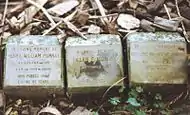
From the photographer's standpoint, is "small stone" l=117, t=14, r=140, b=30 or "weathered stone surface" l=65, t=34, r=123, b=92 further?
"small stone" l=117, t=14, r=140, b=30

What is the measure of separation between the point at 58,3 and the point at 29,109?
0.50 metres

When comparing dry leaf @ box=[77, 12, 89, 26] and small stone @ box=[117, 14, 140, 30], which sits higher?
dry leaf @ box=[77, 12, 89, 26]

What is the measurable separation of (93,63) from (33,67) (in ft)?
0.78

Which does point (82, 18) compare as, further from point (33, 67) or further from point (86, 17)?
point (33, 67)

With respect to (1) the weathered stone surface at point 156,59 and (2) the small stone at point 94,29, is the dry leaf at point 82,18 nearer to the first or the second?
(2) the small stone at point 94,29

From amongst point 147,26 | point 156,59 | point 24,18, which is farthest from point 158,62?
point 24,18

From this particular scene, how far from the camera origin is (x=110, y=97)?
195 centimetres

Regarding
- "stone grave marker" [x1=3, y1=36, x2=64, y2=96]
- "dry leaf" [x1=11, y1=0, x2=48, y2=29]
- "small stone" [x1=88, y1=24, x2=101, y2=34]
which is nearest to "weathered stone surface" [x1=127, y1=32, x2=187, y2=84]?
"small stone" [x1=88, y1=24, x2=101, y2=34]

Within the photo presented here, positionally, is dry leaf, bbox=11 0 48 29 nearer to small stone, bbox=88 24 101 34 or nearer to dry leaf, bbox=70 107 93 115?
small stone, bbox=88 24 101 34

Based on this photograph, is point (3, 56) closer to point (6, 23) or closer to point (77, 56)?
point (6, 23)

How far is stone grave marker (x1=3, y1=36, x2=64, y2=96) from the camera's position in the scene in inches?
75.5

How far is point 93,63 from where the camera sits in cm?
194

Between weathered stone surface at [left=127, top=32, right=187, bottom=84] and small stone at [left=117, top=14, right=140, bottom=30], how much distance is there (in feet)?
0.28

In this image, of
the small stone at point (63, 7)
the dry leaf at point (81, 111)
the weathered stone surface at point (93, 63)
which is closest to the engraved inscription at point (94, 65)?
the weathered stone surface at point (93, 63)
